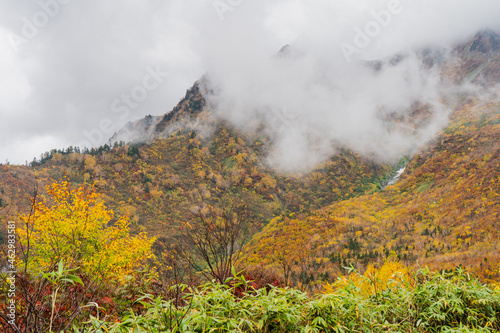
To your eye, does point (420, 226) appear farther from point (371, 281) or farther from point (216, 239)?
point (371, 281)

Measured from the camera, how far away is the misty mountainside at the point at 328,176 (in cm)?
3180

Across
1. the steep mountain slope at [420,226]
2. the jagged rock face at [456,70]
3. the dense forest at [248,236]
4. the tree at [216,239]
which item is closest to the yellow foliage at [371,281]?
the dense forest at [248,236]

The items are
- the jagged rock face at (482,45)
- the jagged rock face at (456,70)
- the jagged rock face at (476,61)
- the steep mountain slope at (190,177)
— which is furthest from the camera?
the jagged rock face at (482,45)

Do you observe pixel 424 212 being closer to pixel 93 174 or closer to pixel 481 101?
pixel 93 174

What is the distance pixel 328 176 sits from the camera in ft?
447

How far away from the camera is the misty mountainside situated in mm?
31797

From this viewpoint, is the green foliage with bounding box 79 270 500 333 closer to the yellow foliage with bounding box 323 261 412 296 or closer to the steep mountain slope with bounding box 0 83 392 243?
the yellow foliage with bounding box 323 261 412 296

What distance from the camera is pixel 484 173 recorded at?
3888 cm

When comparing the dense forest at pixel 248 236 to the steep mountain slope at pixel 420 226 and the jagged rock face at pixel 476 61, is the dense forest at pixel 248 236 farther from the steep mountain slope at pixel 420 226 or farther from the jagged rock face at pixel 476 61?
the jagged rock face at pixel 476 61

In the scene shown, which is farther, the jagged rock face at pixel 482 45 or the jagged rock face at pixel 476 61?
the jagged rock face at pixel 482 45

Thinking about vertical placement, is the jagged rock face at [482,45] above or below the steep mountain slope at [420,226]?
above

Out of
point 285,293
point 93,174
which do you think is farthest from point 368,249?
point 93,174

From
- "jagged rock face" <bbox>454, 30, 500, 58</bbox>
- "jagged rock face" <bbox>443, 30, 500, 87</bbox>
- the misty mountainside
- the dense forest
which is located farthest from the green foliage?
"jagged rock face" <bbox>454, 30, 500, 58</bbox>

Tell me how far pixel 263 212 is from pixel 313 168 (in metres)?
54.8
